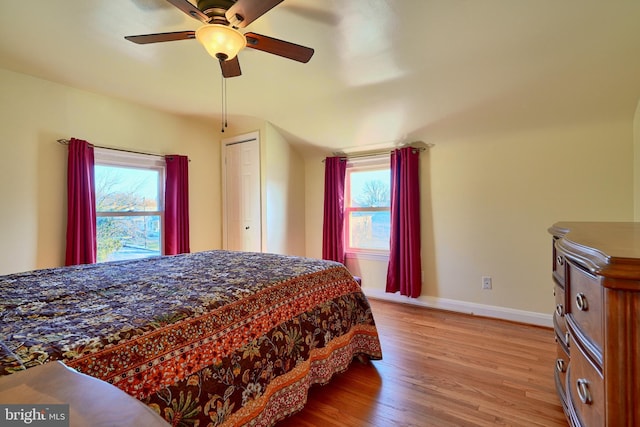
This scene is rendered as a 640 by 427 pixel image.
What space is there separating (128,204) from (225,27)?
8.53ft

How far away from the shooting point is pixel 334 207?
3.89 metres

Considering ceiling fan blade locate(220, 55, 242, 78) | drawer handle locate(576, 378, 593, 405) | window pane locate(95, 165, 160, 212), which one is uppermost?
ceiling fan blade locate(220, 55, 242, 78)

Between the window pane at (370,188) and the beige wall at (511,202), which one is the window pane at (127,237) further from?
the beige wall at (511,202)

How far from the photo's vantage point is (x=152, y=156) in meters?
3.45

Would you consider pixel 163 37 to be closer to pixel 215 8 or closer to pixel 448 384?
pixel 215 8

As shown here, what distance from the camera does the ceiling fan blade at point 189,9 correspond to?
4.67ft

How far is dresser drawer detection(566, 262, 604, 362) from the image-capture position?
0.81m

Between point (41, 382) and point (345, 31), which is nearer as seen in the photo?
point (41, 382)

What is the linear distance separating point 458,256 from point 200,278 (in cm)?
269

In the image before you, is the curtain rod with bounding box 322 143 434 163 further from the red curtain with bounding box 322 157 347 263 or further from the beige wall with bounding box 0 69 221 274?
the beige wall with bounding box 0 69 221 274

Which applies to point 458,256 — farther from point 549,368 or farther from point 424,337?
point 549,368

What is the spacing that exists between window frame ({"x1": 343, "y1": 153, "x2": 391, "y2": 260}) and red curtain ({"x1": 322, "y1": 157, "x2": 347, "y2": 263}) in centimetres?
12

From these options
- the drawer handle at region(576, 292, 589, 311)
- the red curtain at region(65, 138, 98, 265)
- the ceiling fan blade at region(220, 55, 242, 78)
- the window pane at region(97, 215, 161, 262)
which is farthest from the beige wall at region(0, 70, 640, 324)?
the drawer handle at region(576, 292, 589, 311)

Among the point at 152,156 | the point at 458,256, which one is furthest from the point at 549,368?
the point at 152,156
